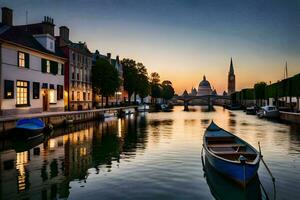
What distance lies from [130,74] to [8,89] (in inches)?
2679

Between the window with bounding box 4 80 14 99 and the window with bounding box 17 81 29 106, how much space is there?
1.65 meters

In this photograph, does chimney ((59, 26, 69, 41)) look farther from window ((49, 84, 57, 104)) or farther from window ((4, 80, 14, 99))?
window ((4, 80, 14, 99))

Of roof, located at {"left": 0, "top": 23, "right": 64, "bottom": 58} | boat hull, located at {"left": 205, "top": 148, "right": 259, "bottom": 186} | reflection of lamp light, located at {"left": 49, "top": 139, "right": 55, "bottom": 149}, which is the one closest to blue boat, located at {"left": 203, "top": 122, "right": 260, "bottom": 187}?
boat hull, located at {"left": 205, "top": 148, "right": 259, "bottom": 186}

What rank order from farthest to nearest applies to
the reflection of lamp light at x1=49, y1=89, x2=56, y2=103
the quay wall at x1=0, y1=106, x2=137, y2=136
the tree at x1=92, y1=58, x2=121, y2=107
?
the tree at x1=92, y1=58, x2=121, y2=107
the reflection of lamp light at x1=49, y1=89, x2=56, y2=103
the quay wall at x1=0, y1=106, x2=137, y2=136

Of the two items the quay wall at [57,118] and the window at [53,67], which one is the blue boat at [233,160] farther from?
the window at [53,67]

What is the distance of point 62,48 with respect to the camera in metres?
59.6

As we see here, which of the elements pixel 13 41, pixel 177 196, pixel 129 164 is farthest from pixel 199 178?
pixel 13 41

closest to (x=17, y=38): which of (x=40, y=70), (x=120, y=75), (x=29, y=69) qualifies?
(x=29, y=69)

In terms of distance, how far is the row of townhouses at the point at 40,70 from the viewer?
37688mm

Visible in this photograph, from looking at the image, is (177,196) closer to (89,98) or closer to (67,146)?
(67,146)

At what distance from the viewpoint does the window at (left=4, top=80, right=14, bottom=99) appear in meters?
36.7

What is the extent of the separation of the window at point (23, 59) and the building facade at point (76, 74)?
17679mm

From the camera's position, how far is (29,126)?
31922mm

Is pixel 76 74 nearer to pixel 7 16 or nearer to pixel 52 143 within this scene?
pixel 7 16
